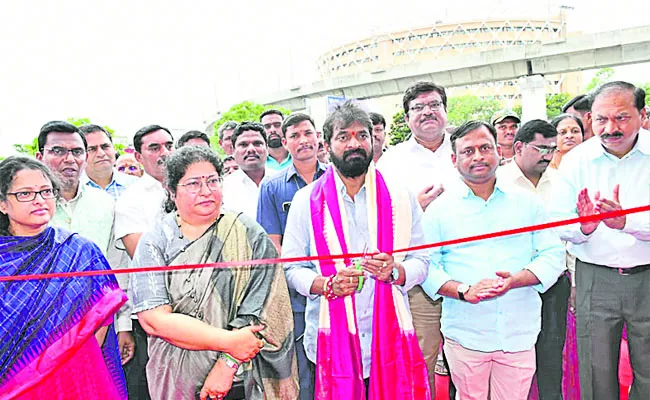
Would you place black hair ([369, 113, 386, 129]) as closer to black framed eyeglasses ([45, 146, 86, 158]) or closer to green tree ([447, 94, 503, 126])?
black framed eyeglasses ([45, 146, 86, 158])

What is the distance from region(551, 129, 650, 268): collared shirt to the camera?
3018 mm

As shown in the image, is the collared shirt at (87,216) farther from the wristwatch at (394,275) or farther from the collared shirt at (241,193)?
the wristwatch at (394,275)

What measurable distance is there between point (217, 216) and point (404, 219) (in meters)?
1.00

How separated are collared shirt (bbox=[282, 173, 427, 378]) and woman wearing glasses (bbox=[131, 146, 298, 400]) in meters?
0.19

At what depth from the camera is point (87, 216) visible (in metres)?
3.31

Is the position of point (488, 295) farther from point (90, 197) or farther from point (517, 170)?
point (90, 197)

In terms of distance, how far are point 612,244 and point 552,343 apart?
73 centimetres

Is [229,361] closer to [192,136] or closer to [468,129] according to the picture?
[468,129]

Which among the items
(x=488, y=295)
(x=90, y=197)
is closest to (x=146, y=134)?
(x=90, y=197)

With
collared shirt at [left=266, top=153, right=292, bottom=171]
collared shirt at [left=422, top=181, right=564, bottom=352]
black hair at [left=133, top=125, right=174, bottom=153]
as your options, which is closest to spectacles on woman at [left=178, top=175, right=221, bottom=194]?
collared shirt at [left=422, top=181, right=564, bottom=352]

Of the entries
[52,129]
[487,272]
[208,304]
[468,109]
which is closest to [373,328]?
[487,272]

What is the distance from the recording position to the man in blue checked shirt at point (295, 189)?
10.3ft

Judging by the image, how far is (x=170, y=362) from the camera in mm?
2549

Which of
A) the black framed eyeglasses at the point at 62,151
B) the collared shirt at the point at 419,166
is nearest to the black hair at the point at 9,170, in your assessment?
the black framed eyeglasses at the point at 62,151
